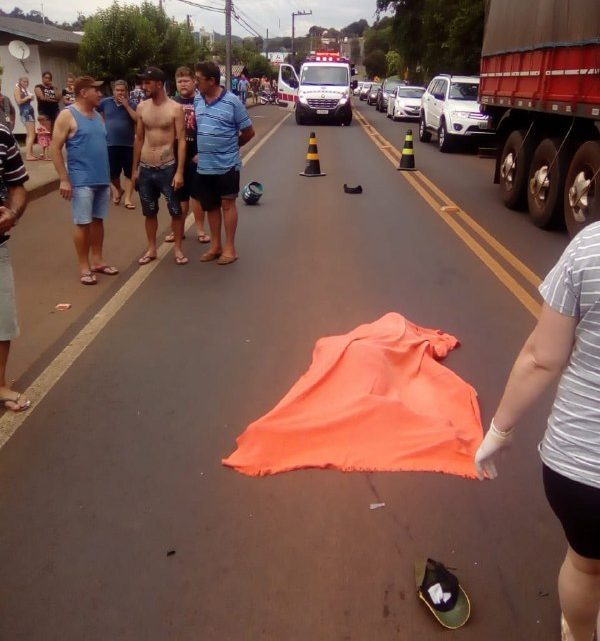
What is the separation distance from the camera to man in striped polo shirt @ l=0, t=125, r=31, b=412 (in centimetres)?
403

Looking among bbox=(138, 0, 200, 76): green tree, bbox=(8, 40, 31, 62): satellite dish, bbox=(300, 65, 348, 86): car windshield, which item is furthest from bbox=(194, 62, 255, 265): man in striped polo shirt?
bbox=(138, 0, 200, 76): green tree

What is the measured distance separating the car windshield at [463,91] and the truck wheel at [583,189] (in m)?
11.3

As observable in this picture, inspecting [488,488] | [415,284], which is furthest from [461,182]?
[488,488]

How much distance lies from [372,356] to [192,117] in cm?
413

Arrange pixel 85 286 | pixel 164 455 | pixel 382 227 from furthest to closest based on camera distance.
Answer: pixel 382 227 → pixel 85 286 → pixel 164 455

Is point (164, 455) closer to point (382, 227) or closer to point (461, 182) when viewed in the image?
point (382, 227)

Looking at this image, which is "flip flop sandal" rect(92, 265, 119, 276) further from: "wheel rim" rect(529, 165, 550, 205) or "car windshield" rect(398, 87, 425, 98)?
"car windshield" rect(398, 87, 425, 98)

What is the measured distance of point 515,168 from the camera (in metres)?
10.9

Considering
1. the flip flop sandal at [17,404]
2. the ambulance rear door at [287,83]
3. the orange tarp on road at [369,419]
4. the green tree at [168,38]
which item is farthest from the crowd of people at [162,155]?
the ambulance rear door at [287,83]

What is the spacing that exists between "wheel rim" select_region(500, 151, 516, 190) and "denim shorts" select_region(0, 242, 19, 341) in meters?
8.50

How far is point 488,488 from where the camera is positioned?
359 centimetres

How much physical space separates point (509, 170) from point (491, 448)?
9722 millimetres

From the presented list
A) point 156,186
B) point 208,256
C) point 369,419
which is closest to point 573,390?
point 369,419

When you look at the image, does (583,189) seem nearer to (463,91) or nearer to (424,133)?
(463,91)
